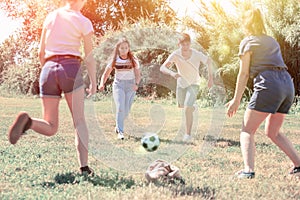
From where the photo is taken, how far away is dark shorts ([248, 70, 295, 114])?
15.5 feet

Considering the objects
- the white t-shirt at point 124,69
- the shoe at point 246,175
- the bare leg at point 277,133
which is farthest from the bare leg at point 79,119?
the white t-shirt at point 124,69

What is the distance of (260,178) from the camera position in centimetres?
501

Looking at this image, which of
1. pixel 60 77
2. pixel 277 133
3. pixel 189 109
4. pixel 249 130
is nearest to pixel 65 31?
pixel 60 77

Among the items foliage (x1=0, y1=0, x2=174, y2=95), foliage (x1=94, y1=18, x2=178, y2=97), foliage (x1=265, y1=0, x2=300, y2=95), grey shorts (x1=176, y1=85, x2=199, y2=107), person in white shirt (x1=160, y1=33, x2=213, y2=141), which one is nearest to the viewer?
person in white shirt (x1=160, y1=33, x2=213, y2=141)

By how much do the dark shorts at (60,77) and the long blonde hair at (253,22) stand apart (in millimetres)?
1624

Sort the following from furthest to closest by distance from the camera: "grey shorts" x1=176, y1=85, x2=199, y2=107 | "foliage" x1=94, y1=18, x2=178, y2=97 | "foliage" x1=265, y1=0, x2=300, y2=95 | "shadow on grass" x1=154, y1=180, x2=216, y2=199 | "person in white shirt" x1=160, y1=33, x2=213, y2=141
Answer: "foliage" x1=265, y1=0, x2=300, y2=95 → "foliage" x1=94, y1=18, x2=178, y2=97 → "grey shorts" x1=176, y1=85, x2=199, y2=107 → "person in white shirt" x1=160, y1=33, x2=213, y2=141 → "shadow on grass" x1=154, y1=180, x2=216, y2=199

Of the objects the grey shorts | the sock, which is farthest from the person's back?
the grey shorts

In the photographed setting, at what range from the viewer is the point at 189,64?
296 inches

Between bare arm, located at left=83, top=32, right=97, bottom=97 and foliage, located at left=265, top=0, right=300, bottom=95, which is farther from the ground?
bare arm, located at left=83, top=32, right=97, bottom=97

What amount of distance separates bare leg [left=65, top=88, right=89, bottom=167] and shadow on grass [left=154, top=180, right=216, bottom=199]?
30.2 inches

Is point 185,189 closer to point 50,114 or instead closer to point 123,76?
point 50,114

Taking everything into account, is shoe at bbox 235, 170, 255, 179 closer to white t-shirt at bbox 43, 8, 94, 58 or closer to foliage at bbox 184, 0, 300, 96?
white t-shirt at bbox 43, 8, 94, 58

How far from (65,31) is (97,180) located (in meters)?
1.36

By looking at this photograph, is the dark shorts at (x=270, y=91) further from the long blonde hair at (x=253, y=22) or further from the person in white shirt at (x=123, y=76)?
the person in white shirt at (x=123, y=76)
